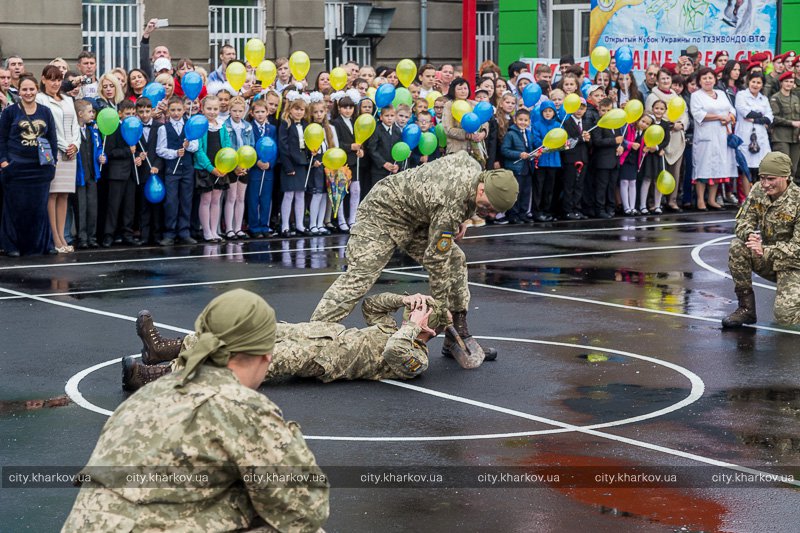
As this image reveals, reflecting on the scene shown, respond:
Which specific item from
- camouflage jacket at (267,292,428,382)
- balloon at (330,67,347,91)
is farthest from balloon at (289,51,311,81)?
camouflage jacket at (267,292,428,382)

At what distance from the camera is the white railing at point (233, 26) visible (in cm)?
2723

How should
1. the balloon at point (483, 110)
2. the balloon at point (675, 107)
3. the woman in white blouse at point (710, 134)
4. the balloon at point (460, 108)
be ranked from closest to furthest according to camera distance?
the balloon at point (483, 110)
the balloon at point (460, 108)
the balloon at point (675, 107)
the woman in white blouse at point (710, 134)

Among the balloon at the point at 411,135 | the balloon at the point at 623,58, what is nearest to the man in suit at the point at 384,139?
the balloon at the point at 411,135

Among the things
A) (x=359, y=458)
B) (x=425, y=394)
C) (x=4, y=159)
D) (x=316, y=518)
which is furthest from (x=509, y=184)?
(x=4, y=159)

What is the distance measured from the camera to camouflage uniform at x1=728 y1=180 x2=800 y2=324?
12.2 m

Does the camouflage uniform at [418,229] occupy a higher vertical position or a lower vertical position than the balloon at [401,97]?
lower

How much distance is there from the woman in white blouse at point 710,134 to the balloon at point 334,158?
6640 millimetres

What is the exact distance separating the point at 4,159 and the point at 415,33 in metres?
15.6

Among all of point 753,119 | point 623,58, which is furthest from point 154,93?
point 753,119

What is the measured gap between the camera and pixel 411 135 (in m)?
19.4

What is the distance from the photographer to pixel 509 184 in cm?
942

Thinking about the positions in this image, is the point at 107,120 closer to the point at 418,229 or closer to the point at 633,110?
the point at 418,229

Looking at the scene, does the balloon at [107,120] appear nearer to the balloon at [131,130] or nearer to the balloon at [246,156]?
the balloon at [131,130]

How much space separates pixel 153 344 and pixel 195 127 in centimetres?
808
